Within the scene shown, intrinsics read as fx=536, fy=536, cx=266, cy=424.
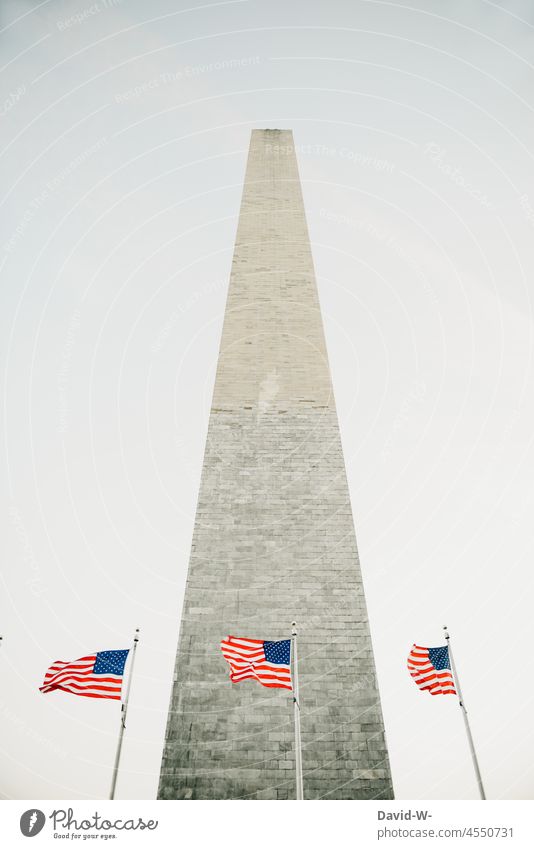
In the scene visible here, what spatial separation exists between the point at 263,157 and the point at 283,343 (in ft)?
37.8

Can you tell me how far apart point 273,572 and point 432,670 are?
15.5 feet

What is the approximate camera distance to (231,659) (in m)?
10.4

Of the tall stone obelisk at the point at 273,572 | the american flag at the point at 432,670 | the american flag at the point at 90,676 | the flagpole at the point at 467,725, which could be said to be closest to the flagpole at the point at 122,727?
the american flag at the point at 90,676

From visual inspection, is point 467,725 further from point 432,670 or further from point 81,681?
point 81,681

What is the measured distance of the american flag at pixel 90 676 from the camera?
10.3 m

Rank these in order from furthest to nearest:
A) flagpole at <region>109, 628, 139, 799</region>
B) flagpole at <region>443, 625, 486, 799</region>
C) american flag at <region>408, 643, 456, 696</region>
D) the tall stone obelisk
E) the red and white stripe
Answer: the tall stone obelisk
american flag at <region>408, 643, 456, 696</region>
flagpole at <region>443, 625, 486, 799</region>
the red and white stripe
flagpole at <region>109, 628, 139, 799</region>

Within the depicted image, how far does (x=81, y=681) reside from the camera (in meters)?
10.4

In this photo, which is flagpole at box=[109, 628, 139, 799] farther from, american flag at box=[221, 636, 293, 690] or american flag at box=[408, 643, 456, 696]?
american flag at box=[408, 643, 456, 696]

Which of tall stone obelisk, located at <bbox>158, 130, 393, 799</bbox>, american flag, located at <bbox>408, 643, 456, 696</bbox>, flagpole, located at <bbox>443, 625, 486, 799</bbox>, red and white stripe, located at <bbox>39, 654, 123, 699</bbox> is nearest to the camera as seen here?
red and white stripe, located at <bbox>39, 654, 123, 699</bbox>

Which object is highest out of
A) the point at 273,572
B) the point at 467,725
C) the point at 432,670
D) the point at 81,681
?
the point at 273,572

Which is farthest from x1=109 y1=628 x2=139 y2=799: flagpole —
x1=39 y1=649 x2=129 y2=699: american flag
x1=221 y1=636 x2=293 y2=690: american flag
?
x1=221 y1=636 x2=293 y2=690: american flag

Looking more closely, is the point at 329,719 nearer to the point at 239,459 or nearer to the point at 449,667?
the point at 449,667

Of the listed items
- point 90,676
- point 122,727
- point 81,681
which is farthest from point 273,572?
point 81,681

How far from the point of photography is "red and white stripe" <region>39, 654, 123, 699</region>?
1027 cm
